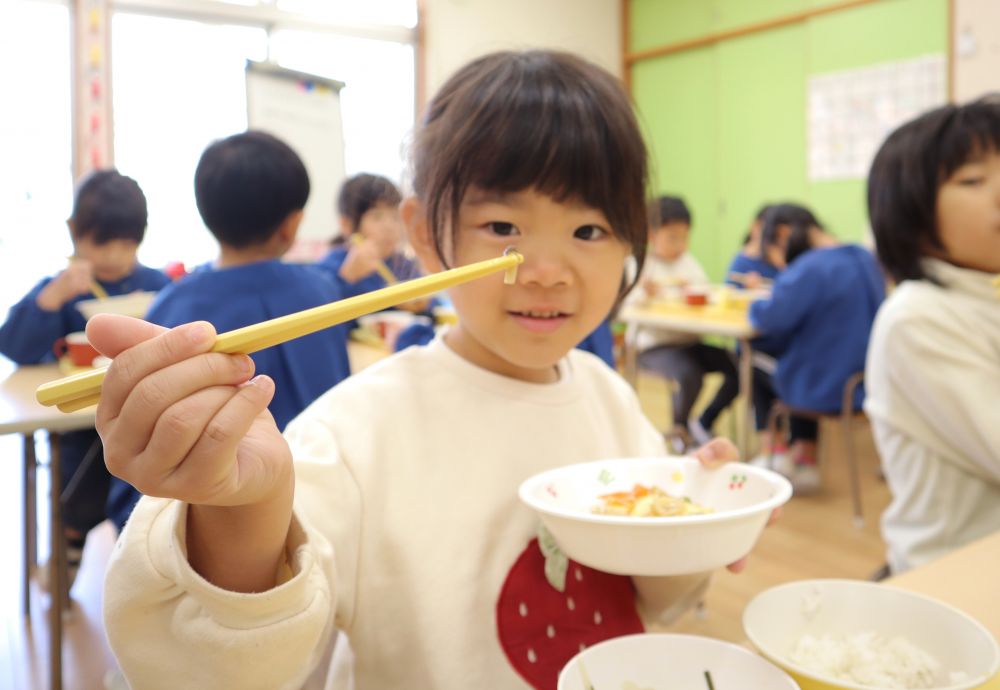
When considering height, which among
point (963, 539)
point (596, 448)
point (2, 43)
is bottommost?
point (963, 539)

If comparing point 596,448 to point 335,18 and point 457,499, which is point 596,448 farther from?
point 335,18

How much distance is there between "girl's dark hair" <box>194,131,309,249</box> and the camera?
74.7 inches

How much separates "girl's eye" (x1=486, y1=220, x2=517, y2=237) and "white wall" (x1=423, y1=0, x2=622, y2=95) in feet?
17.2

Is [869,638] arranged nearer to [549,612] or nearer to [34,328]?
[549,612]

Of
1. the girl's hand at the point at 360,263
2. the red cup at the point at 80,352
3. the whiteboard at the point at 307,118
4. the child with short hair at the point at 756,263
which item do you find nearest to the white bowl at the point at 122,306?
the red cup at the point at 80,352

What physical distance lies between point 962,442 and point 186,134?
5134 millimetres

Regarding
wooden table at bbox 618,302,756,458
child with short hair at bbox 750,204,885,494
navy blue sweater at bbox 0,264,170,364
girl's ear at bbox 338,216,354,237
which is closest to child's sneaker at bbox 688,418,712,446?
wooden table at bbox 618,302,756,458

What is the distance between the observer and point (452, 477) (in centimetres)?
86

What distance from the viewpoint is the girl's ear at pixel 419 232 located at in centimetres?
90

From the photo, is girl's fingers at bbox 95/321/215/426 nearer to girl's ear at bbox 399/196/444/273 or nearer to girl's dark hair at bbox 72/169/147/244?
girl's ear at bbox 399/196/444/273

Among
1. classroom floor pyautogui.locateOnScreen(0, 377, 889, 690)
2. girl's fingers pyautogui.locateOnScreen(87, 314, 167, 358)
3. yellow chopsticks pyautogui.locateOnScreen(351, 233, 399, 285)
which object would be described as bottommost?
classroom floor pyautogui.locateOnScreen(0, 377, 889, 690)

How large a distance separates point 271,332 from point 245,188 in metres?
1.55

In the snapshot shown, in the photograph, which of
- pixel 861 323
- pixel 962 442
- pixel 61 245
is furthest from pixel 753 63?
pixel 962 442

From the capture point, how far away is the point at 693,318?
3.58 m
